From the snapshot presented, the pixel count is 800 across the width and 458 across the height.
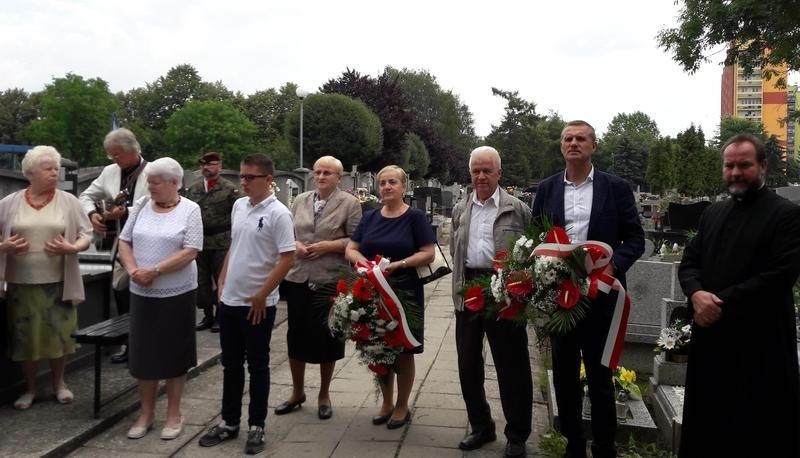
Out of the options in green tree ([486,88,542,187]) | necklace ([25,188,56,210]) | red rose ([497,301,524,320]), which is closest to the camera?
red rose ([497,301,524,320])

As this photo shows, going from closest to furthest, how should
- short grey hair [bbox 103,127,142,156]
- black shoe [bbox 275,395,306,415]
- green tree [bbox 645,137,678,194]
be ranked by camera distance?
black shoe [bbox 275,395,306,415], short grey hair [bbox 103,127,142,156], green tree [bbox 645,137,678,194]

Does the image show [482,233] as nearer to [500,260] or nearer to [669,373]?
[500,260]

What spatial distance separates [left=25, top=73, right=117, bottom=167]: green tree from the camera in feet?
161

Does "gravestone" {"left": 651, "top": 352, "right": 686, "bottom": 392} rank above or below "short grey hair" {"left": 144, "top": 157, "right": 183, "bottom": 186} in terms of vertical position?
below

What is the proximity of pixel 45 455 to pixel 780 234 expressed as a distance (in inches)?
159

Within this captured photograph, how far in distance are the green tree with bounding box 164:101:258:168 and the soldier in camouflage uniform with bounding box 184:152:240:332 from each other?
54.5 m

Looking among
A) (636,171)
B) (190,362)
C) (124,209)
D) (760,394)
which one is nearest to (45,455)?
(190,362)

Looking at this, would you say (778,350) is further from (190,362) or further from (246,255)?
(190,362)

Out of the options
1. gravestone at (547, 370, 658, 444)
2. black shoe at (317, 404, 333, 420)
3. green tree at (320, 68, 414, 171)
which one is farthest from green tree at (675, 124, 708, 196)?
black shoe at (317, 404, 333, 420)

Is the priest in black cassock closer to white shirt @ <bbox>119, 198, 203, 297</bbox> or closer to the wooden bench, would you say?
white shirt @ <bbox>119, 198, 203, 297</bbox>

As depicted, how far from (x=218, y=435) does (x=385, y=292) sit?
55.7 inches

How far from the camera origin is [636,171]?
71.3m

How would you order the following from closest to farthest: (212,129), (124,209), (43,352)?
(43,352) → (124,209) → (212,129)

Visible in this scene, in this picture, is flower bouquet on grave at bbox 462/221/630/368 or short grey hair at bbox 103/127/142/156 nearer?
flower bouquet on grave at bbox 462/221/630/368
